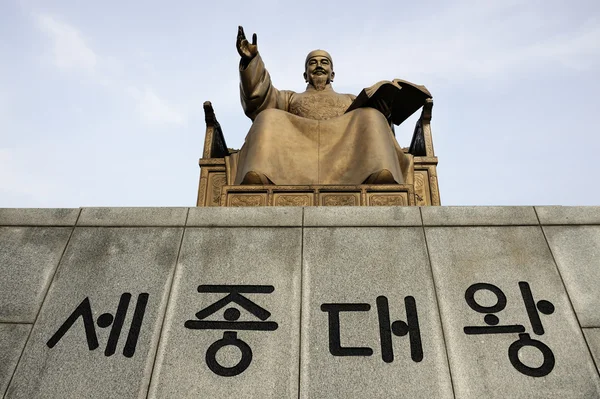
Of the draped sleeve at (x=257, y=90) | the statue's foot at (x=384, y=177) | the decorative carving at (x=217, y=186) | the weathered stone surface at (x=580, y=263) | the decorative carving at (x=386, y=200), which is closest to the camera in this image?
the weathered stone surface at (x=580, y=263)

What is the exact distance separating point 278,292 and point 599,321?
1.90 meters

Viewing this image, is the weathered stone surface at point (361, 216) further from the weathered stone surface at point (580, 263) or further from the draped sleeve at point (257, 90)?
the draped sleeve at point (257, 90)

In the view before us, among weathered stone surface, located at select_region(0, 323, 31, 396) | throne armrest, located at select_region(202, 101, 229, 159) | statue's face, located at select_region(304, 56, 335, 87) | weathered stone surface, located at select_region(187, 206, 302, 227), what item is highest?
statue's face, located at select_region(304, 56, 335, 87)

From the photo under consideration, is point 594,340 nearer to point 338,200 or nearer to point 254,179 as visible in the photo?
point 338,200

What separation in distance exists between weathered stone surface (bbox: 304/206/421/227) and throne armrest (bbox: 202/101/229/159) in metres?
2.43

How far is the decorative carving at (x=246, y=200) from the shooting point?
15.2 feet

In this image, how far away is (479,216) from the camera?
151 inches

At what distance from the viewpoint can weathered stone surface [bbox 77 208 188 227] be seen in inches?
153

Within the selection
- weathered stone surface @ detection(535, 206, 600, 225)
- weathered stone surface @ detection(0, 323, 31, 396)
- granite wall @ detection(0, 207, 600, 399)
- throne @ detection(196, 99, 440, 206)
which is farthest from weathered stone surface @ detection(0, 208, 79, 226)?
weathered stone surface @ detection(535, 206, 600, 225)

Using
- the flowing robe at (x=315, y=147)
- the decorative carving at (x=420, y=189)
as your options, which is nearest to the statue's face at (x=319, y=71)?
the flowing robe at (x=315, y=147)

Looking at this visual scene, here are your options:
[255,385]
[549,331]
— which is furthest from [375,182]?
[255,385]

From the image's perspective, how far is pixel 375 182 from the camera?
15.6ft

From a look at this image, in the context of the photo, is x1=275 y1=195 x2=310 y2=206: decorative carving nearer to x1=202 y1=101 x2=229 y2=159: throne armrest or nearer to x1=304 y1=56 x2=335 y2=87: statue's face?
x1=202 y1=101 x2=229 y2=159: throne armrest

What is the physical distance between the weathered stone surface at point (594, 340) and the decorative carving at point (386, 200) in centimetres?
169
